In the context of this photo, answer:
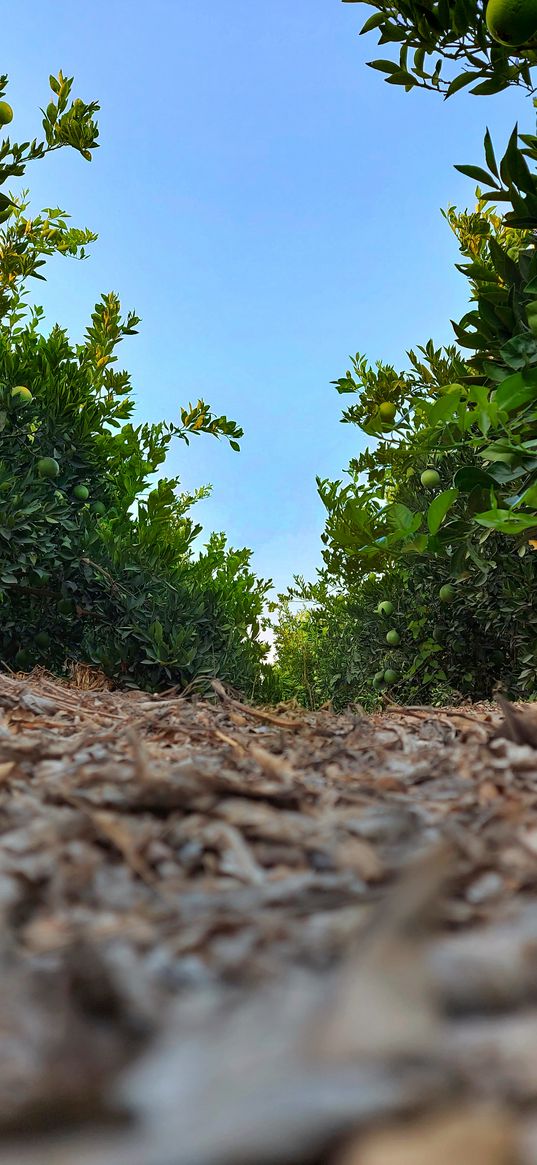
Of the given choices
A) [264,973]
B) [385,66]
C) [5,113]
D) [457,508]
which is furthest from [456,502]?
[264,973]

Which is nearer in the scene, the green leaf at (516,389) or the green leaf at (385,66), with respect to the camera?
the green leaf at (516,389)

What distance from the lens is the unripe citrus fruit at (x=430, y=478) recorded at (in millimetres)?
3070

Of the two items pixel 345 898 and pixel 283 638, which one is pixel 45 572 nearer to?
pixel 345 898

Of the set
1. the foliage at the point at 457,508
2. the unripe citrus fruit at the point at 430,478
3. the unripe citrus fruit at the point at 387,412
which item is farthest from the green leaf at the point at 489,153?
the unripe citrus fruit at the point at 387,412

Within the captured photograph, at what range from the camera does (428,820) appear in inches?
22.5

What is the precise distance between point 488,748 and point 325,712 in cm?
74

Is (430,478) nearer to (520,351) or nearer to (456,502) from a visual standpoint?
(456,502)

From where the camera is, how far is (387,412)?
3.41 metres

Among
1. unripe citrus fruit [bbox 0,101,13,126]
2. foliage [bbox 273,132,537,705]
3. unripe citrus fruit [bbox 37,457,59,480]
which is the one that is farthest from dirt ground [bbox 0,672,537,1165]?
unripe citrus fruit [bbox 0,101,13,126]

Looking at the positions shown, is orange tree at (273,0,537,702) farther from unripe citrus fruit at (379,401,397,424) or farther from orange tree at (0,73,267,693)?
orange tree at (0,73,267,693)

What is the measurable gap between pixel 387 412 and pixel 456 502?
0.91 meters

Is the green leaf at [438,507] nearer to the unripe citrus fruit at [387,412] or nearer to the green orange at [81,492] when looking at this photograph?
the unripe citrus fruit at [387,412]

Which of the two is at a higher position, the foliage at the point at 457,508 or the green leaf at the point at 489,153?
the green leaf at the point at 489,153

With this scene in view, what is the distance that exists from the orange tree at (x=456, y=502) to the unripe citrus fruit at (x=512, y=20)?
158 millimetres
